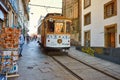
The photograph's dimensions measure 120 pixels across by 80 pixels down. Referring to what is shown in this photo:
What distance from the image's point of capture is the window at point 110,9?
19.5 metres

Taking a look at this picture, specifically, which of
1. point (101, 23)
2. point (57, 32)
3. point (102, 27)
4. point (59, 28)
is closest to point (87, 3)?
point (101, 23)

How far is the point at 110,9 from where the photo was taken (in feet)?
67.8

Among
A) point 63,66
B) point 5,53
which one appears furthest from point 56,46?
point 5,53

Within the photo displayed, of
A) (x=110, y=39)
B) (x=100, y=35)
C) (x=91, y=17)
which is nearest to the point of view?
(x=110, y=39)

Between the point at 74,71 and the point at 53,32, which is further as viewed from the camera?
the point at 53,32

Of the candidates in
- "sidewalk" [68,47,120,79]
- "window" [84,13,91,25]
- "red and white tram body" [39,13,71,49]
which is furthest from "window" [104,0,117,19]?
"sidewalk" [68,47,120,79]

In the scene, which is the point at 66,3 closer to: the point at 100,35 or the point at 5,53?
the point at 100,35

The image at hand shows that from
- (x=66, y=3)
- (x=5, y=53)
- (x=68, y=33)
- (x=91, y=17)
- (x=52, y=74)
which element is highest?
(x=66, y=3)

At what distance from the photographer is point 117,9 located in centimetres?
1888

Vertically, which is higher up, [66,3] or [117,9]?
[66,3]

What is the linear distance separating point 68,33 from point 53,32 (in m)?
1.50

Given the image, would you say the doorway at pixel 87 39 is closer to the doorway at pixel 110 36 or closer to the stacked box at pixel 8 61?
the doorway at pixel 110 36

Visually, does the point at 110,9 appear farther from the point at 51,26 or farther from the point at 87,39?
the point at 87,39

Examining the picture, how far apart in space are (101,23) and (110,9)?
7.06 ft
